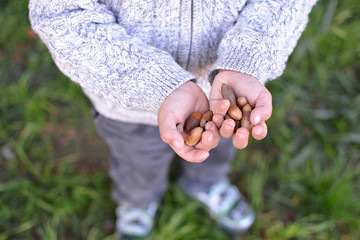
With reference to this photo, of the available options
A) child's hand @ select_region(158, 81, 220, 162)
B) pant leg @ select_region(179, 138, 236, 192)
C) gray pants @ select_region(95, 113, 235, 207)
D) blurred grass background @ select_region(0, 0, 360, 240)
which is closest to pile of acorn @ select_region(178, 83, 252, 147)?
child's hand @ select_region(158, 81, 220, 162)

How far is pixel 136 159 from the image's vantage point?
137 centimetres

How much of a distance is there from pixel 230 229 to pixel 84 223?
2.40ft

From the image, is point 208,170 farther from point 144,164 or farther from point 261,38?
point 261,38

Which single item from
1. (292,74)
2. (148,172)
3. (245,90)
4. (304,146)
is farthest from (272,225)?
(245,90)

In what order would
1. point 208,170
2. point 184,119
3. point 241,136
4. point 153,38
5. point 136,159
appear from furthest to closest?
1. point 208,170
2. point 136,159
3. point 153,38
4. point 184,119
5. point 241,136

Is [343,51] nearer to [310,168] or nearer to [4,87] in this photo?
[310,168]

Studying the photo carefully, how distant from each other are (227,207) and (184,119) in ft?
3.35

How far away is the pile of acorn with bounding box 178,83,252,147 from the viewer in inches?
32.8

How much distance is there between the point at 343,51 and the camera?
87.3 inches

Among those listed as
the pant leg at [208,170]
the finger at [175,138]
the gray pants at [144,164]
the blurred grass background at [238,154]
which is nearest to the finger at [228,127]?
the finger at [175,138]

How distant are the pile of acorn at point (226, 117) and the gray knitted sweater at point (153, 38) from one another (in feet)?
0.27

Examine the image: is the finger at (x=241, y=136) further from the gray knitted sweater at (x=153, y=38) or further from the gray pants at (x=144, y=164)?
the gray pants at (x=144, y=164)

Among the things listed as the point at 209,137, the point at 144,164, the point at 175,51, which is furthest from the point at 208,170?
the point at 209,137

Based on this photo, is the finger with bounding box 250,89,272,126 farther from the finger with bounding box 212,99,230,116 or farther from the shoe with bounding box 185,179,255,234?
the shoe with bounding box 185,179,255,234
